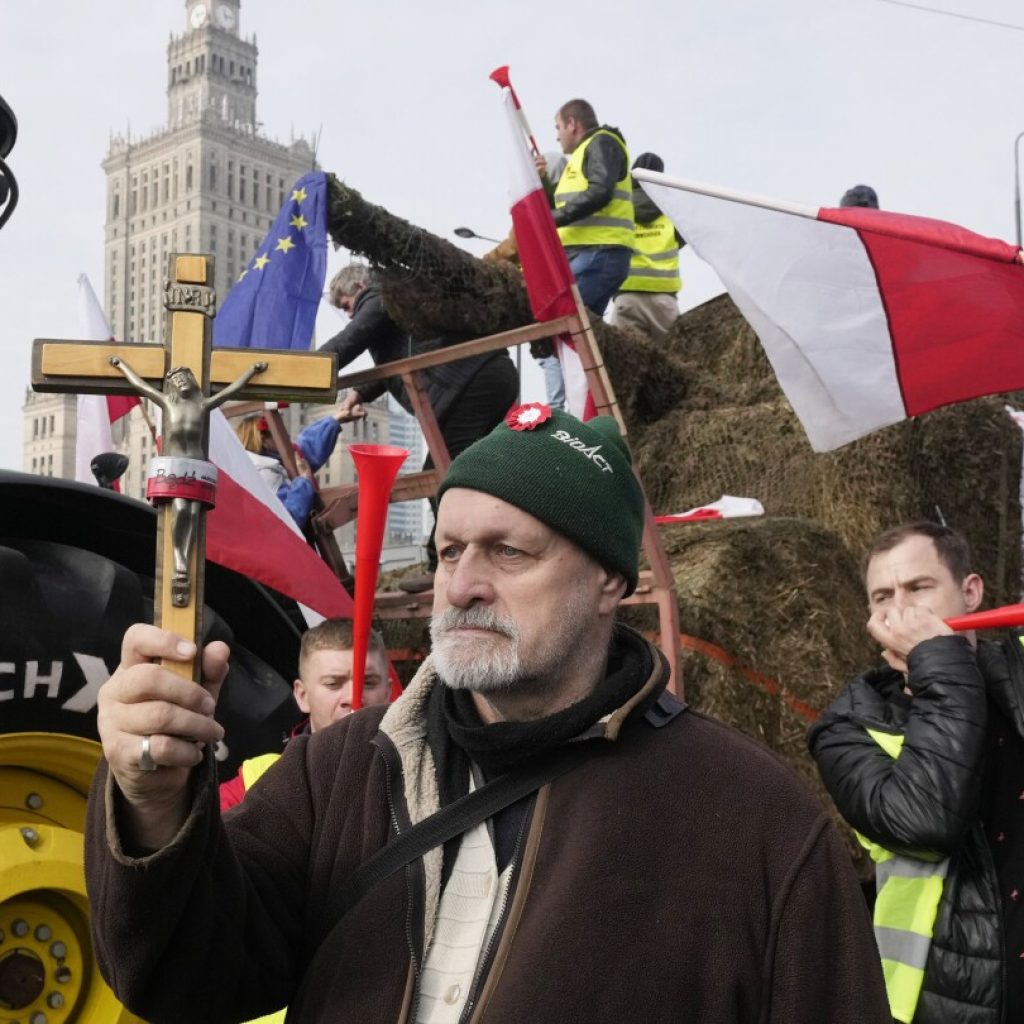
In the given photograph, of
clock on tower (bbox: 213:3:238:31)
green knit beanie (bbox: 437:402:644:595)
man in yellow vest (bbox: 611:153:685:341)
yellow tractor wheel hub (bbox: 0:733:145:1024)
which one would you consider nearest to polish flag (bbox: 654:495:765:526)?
man in yellow vest (bbox: 611:153:685:341)

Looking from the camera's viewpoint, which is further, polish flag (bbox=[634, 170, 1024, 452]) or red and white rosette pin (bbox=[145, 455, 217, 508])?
polish flag (bbox=[634, 170, 1024, 452])

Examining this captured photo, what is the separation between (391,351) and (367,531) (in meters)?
Result: 2.48

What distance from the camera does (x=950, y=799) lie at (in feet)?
8.52

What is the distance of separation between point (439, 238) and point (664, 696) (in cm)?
374

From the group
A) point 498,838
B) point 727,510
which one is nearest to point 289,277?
point 727,510

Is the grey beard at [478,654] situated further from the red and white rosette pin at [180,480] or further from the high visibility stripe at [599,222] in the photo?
the high visibility stripe at [599,222]

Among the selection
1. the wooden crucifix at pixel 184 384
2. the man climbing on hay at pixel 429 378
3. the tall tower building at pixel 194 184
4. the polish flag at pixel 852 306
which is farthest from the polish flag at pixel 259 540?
the tall tower building at pixel 194 184

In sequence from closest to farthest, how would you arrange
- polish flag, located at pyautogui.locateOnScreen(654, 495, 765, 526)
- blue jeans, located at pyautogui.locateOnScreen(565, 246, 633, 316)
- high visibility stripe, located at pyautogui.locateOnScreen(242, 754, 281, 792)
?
1. high visibility stripe, located at pyautogui.locateOnScreen(242, 754, 281, 792)
2. polish flag, located at pyautogui.locateOnScreen(654, 495, 765, 526)
3. blue jeans, located at pyautogui.locateOnScreen(565, 246, 633, 316)

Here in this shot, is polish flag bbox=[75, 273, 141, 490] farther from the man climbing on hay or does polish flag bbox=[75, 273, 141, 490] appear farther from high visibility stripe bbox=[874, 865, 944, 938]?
high visibility stripe bbox=[874, 865, 944, 938]

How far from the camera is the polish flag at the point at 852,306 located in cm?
421

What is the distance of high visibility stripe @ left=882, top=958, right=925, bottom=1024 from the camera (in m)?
2.66

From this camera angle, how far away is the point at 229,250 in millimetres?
110562

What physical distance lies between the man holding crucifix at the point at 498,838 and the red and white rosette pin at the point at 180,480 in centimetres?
18

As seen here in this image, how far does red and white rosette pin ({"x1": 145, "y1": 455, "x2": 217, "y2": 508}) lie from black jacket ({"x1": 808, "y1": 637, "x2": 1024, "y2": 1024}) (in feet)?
5.34
